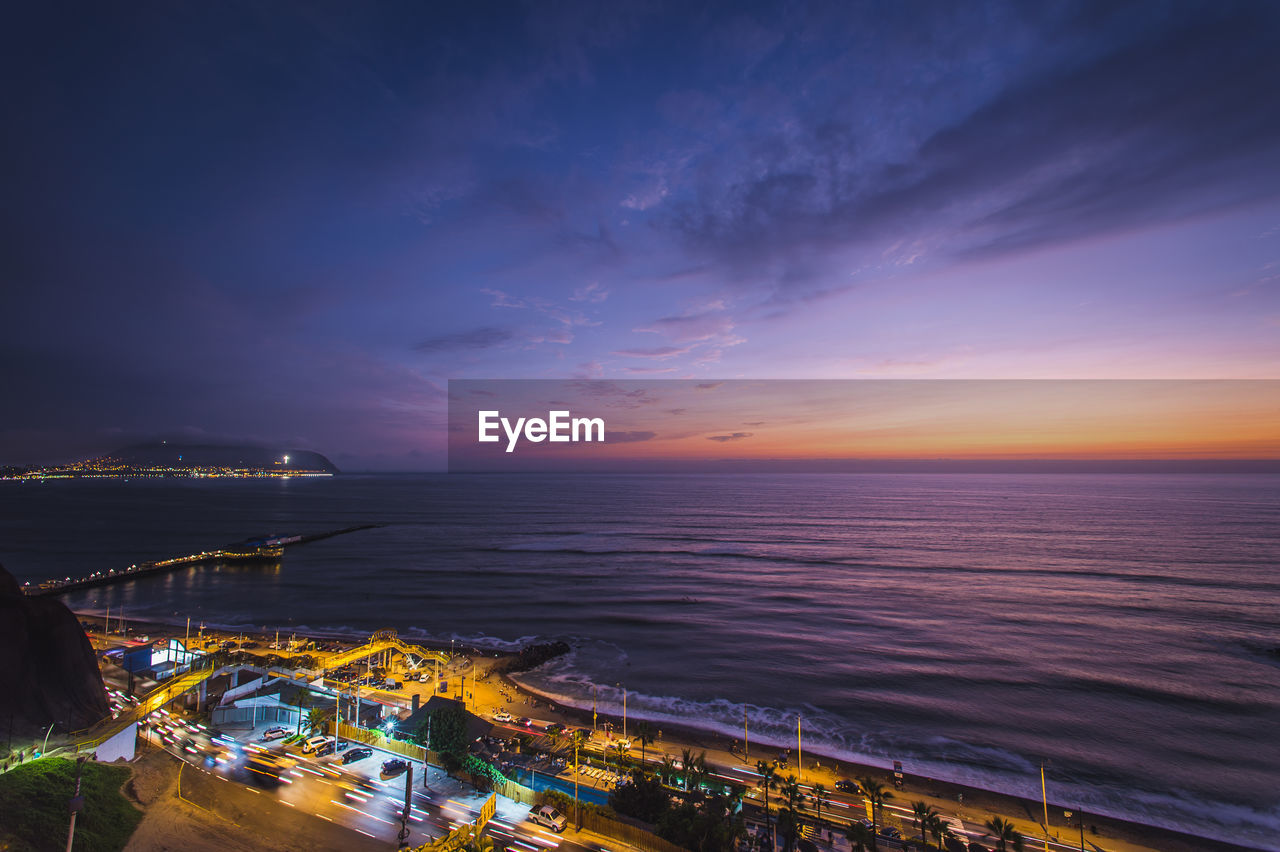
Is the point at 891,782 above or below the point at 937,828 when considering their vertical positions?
below

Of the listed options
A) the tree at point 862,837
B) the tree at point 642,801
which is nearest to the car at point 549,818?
the tree at point 642,801

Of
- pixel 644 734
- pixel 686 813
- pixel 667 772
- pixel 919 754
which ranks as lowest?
pixel 919 754

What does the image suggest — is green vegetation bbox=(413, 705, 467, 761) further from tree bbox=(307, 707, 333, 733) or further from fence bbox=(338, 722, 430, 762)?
tree bbox=(307, 707, 333, 733)

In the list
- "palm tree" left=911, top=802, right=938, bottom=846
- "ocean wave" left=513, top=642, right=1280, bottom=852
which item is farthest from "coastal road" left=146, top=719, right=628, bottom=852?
"ocean wave" left=513, top=642, right=1280, bottom=852

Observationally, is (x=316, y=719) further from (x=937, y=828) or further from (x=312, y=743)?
(x=937, y=828)

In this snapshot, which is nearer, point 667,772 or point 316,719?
point 667,772

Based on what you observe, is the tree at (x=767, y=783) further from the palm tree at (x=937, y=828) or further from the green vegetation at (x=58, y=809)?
the green vegetation at (x=58, y=809)

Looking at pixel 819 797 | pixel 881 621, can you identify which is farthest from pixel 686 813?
pixel 881 621
